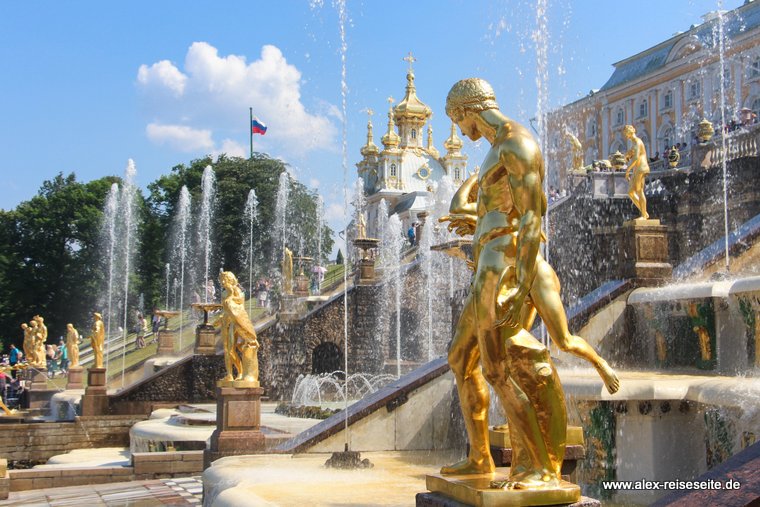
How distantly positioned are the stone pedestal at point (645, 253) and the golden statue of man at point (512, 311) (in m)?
7.55

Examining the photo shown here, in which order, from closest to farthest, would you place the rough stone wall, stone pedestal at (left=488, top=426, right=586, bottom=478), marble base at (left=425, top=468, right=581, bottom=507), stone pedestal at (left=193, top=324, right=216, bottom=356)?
marble base at (left=425, top=468, right=581, bottom=507) → stone pedestal at (left=488, top=426, right=586, bottom=478) → the rough stone wall → stone pedestal at (left=193, top=324, right=216, bottom=356)

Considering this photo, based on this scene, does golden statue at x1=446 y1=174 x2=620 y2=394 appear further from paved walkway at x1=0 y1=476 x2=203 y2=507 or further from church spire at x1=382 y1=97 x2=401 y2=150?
church spire at x1=382 y1=97 x2=401 y2=150

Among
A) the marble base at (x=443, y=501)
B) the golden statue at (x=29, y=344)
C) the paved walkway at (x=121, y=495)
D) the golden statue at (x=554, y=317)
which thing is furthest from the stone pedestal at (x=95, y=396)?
the golden statue at (x=554, y=317)

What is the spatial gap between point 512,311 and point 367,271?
24158 mm

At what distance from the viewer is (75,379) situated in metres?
30.6

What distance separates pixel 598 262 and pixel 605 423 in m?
13.0

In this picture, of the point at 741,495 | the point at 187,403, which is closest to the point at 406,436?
the point at 741,495

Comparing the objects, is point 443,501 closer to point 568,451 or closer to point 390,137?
point 568,451

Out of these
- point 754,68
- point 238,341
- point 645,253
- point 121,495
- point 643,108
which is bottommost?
point 121,495

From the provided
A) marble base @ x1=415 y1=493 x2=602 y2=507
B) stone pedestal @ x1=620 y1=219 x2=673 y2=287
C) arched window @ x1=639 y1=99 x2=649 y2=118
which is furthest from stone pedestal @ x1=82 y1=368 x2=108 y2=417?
arched window @ x1=639 y1=99 x2=649 y2=118

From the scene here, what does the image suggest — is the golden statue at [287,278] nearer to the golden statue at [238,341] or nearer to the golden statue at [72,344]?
the golden statue at [72,344]

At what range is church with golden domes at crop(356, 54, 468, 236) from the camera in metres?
96.5

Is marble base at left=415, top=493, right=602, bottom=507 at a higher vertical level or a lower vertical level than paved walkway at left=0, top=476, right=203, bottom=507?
higher

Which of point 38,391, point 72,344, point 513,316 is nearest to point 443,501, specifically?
point 513,316
